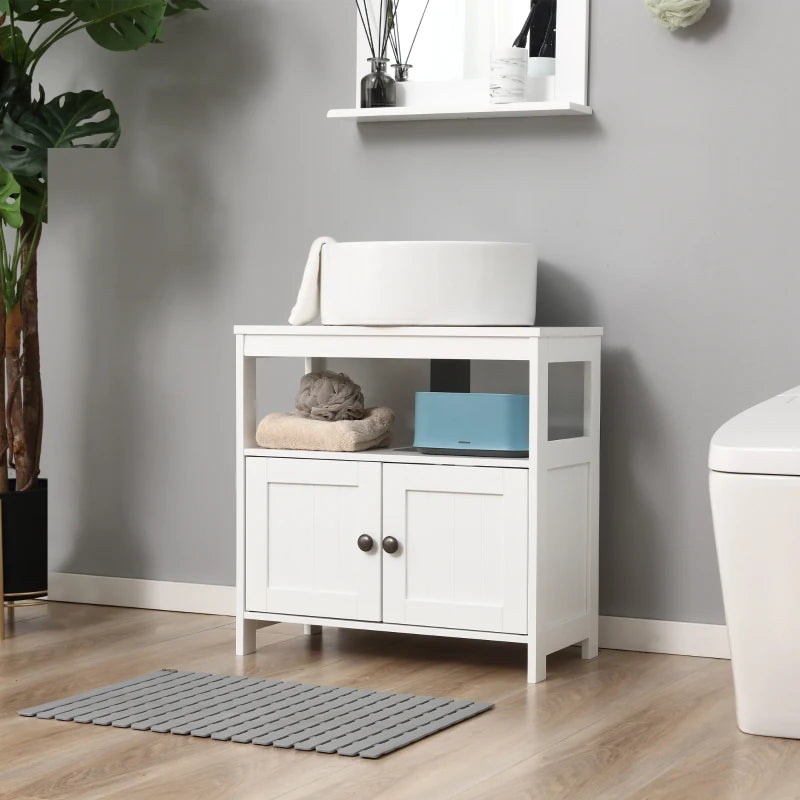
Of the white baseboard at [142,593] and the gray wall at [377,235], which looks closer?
the gray wall at [377,235]

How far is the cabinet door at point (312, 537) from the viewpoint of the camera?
2.69 meters

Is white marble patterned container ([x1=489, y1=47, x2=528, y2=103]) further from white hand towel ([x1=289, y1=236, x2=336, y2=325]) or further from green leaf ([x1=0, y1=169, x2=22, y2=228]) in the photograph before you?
green leaf ([x1=0, y1=169, x2=22, y2=228])

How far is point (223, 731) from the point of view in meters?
2.17

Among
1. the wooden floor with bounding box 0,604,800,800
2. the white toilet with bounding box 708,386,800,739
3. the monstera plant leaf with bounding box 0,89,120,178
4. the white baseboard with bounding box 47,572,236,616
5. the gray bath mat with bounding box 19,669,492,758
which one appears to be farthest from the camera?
the white baseboard with bounding box 47,572,236,616

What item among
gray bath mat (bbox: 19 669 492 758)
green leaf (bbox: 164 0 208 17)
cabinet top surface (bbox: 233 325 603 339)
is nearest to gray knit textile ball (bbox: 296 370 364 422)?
cabinet top surface (bbox: 233 325 603 339)

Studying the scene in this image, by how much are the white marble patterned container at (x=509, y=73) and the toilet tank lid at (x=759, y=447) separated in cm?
100

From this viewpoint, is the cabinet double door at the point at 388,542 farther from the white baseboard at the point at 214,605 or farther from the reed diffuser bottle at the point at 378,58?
the reed diffuser bottle at the point at 378,58

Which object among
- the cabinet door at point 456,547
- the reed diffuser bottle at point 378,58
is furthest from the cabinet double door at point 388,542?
the reed diffuser bottle at point 378,58

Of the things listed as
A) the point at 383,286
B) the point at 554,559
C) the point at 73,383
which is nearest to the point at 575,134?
the point at 383,286

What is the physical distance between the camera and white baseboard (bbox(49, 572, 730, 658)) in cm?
282

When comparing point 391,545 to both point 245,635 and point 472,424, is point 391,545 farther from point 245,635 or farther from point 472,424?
point 245,635

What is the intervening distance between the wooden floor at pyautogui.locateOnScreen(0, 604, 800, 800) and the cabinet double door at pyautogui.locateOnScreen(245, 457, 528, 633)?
132mm

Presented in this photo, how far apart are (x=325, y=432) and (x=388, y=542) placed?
0.86 feet

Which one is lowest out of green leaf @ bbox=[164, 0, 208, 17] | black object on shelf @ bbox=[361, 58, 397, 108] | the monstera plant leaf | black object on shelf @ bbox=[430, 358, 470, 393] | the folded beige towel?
the folded beige towel
